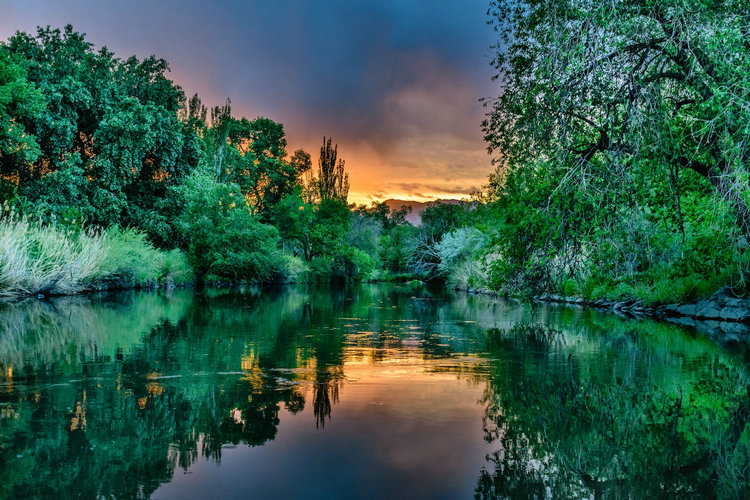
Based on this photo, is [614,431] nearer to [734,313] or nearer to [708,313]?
[734,313]

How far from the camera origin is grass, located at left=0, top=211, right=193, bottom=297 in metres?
20.5

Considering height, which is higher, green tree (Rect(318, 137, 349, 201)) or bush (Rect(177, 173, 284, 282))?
green tree (Rect(318, 137, 349, 201))

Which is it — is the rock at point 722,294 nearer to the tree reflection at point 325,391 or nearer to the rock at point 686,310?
the rock at point 686,310

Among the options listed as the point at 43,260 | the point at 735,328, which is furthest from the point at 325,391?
the point at 43,260

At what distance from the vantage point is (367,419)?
566cm

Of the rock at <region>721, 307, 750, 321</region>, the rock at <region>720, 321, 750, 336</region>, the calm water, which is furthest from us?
the rock at <region>721, 307, 750, 321</region>

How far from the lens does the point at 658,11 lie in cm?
1101

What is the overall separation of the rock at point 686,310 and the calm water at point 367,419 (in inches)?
317

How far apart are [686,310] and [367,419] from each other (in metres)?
16.3

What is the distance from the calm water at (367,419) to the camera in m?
4.05

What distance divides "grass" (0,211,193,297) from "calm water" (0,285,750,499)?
36.4 ft

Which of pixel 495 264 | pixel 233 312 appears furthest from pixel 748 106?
pixel 233 312

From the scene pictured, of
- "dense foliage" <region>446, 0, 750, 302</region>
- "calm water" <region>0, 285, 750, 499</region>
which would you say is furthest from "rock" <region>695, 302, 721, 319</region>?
"calm water" <region>0, 285, 750, 499</region>

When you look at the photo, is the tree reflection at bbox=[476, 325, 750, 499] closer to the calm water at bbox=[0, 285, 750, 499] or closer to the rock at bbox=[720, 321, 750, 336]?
the calm water at bbox=[0, 285, 750, 499]
